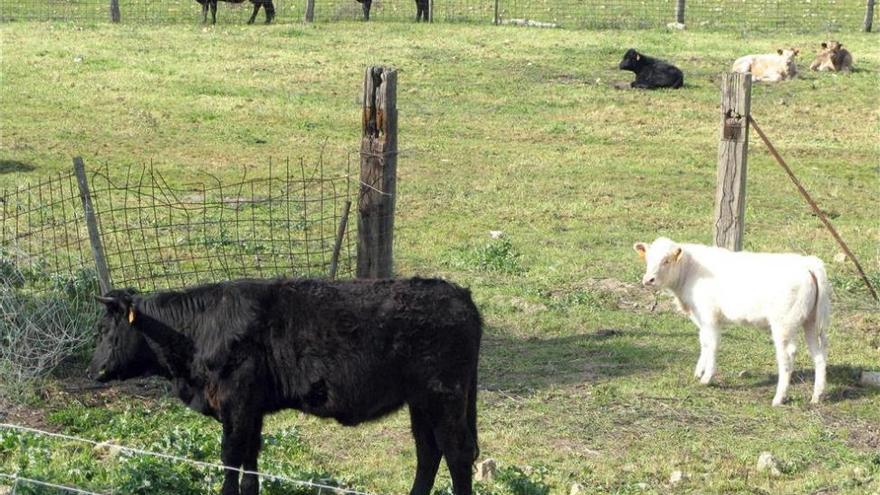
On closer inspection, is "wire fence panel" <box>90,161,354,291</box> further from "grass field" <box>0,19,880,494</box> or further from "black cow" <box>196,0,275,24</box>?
"black cow" <box>196,0,275,24</box>

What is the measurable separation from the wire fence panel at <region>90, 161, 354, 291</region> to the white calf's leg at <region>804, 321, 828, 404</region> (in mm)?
3961

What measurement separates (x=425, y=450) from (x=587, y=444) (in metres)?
1.71

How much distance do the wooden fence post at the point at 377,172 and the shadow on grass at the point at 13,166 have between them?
8235mm

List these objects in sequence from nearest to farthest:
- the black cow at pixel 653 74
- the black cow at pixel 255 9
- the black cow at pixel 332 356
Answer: the black cow at pixel 332 356
the black cow at pixel 653 74
the black cow at pixel 255 9

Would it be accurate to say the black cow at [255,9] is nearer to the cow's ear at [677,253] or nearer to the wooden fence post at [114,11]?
the wooden fence post at [114,11]

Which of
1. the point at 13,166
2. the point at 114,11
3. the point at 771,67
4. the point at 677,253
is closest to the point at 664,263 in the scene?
the point at 677,253

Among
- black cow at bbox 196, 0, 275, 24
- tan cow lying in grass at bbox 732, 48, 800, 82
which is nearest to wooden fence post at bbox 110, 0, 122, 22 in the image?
black cow at bbox 196, 0, 275, 24

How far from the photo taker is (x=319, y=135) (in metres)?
20.4

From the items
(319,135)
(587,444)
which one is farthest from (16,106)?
(587,444)

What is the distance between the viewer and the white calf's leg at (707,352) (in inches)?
414

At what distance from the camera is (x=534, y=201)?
669 inches

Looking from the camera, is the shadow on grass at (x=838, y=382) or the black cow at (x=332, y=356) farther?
the shadow on grass at (x=838, y=382)

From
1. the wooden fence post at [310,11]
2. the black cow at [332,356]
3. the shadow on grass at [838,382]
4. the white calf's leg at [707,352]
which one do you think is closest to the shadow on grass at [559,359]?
the white calf's leg at [707,352]

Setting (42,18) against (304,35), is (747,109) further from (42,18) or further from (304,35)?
(42,18)
